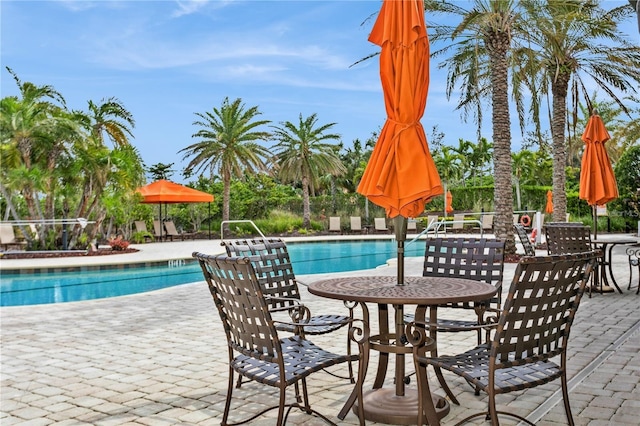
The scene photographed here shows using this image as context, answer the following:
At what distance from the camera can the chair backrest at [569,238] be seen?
289 inches

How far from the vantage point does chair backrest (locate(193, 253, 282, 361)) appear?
282cm

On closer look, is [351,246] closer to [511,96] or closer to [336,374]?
[511,96]

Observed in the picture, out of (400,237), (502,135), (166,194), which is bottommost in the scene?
(400,237)

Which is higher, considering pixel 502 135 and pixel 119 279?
pixel 502 135

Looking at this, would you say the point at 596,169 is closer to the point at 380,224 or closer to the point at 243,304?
the point at 243,304

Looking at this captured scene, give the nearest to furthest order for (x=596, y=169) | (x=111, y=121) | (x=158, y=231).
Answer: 1. (x=596, y=169)
2. (x=111, y=121)
3. (x=158, y=231)

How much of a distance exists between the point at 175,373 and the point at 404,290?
2072mm

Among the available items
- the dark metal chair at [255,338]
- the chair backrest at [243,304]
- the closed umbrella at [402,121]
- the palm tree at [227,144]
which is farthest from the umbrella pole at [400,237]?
the palm tree at [227,144]

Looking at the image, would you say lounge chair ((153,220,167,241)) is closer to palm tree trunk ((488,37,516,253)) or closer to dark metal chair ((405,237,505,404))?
palm tree trunk ((488,37,516,253))

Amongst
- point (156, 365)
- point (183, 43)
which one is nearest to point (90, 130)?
point (156, 365)

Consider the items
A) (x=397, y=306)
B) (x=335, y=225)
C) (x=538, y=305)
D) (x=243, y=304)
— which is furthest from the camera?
(x=335, y=225)

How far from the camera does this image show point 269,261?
4.31 m

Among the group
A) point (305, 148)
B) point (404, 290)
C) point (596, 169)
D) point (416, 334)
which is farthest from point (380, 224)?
point (416, 334)

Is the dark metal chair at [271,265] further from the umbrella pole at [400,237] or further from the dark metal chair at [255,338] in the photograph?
the dark metal chair at [255,338]
